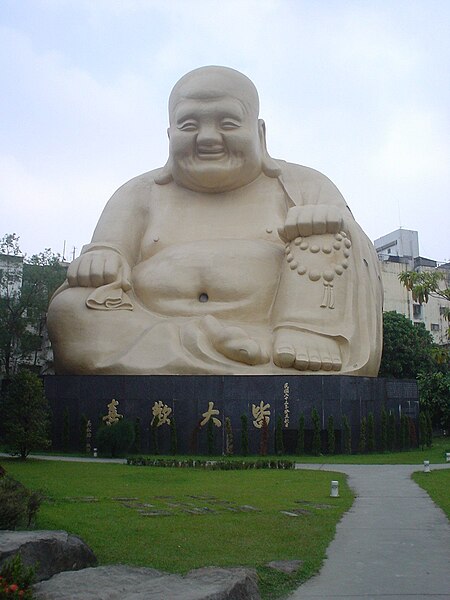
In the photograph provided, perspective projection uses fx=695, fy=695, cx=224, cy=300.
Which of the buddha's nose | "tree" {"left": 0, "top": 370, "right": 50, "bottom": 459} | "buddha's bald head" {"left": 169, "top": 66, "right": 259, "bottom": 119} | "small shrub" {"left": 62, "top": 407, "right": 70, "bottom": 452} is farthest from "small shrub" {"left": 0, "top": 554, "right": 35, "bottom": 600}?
"buddha's bald head" {"left": 169, "top": 66, "right": 259, "bottom": 119}

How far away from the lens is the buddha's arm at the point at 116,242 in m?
12.7

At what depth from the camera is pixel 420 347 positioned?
25344mm

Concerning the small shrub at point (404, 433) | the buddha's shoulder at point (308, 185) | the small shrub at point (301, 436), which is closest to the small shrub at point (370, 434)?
the small shrub at point (404, 433)

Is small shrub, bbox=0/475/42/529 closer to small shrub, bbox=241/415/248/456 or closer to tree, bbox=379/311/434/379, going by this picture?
small shrub, bbox=241/415/248/456

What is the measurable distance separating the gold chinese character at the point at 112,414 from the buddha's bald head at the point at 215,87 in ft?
19.3

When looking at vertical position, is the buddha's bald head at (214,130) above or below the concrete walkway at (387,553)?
above

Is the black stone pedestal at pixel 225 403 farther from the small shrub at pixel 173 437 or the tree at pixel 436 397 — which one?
the tree at pixel 436 397

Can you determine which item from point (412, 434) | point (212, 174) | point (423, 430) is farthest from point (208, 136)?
point (423, 430)

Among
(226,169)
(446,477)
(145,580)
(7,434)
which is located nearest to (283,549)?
(145,580)

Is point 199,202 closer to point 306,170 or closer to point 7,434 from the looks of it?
point 306,170

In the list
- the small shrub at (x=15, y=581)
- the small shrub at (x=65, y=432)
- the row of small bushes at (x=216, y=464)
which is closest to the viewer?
the small shrub at (x=15, y=581)

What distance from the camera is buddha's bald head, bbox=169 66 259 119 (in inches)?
522

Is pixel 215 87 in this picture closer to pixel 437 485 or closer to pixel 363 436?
pixel 363 436

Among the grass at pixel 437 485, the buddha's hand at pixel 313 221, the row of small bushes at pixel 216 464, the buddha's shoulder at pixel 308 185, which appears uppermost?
the buddha's shoulder at pixel 308 185
